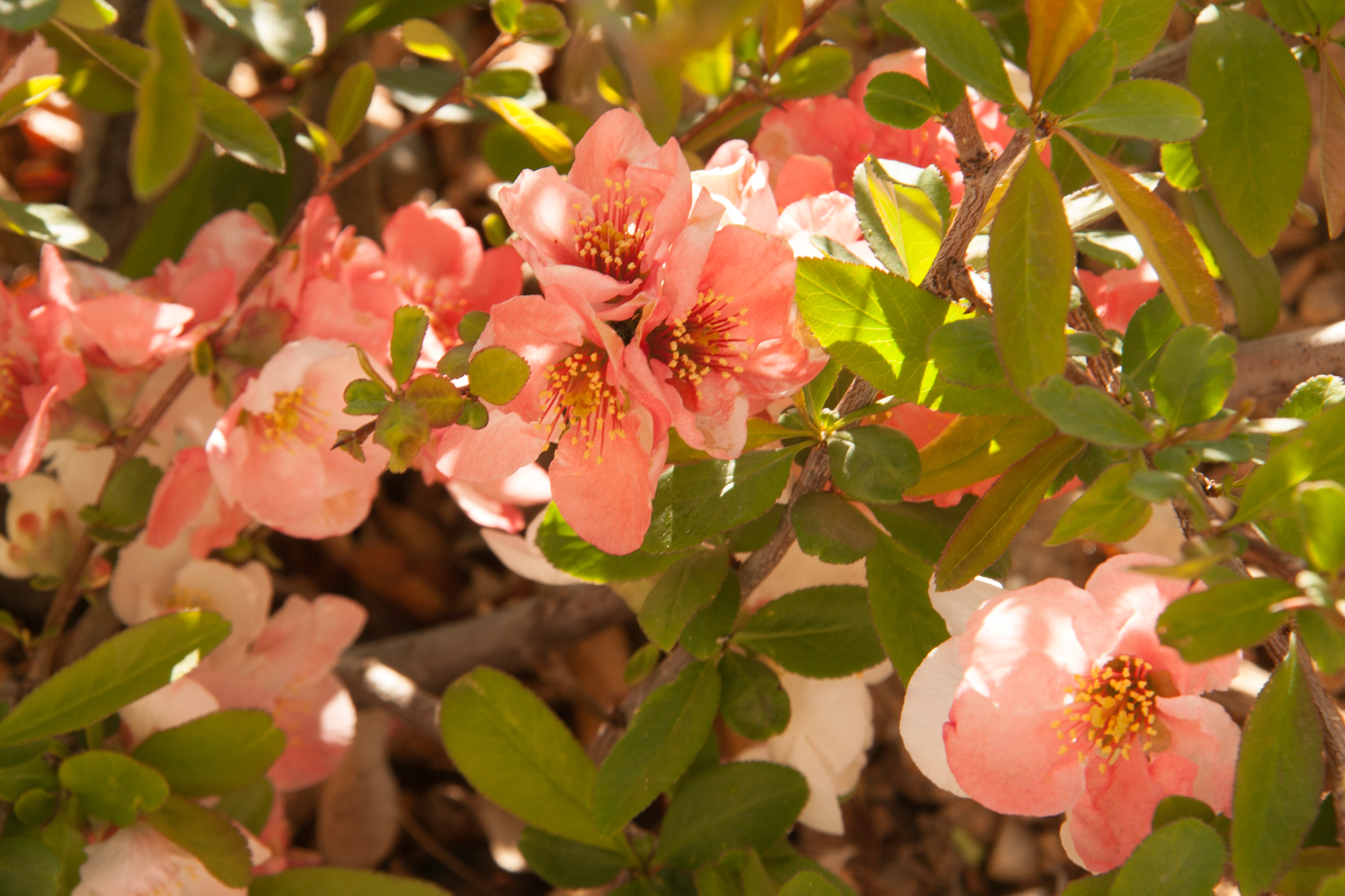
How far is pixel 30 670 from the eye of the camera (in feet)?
2.84

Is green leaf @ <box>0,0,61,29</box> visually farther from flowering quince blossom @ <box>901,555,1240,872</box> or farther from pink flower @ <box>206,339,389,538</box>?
flowering quince blossom @ <box>901,555,1240,872</box>

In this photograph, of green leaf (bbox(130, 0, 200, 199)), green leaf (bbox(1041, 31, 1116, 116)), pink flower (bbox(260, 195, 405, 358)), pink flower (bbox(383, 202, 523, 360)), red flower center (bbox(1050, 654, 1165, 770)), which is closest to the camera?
green leaf (bbox(130, 0, 200, 199))

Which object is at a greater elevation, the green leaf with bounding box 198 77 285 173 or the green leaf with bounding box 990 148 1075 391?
the green leaf with bounding box 990 148 1075 391

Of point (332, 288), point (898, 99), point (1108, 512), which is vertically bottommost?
point (332, 288)

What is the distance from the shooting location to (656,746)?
721mm

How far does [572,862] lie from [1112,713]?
46cm

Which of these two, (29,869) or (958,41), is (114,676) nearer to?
(29,869)

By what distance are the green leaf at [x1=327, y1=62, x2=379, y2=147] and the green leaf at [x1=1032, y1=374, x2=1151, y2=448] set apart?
63 cm

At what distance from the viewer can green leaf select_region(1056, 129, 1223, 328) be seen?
521mm

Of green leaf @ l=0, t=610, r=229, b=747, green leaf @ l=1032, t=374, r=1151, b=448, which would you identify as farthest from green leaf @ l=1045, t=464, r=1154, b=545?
green leaf @ l=0, t=610, r=229, b=747

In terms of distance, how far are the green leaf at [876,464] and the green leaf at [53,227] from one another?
52cm

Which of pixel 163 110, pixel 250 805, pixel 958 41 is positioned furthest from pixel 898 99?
pixel 250 805

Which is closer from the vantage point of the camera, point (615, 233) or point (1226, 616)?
point (1226, 616)

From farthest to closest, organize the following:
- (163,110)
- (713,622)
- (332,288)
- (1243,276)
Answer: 1. (1243,276)
2. (332,288)
3. (713,622)
4. (163,110)
